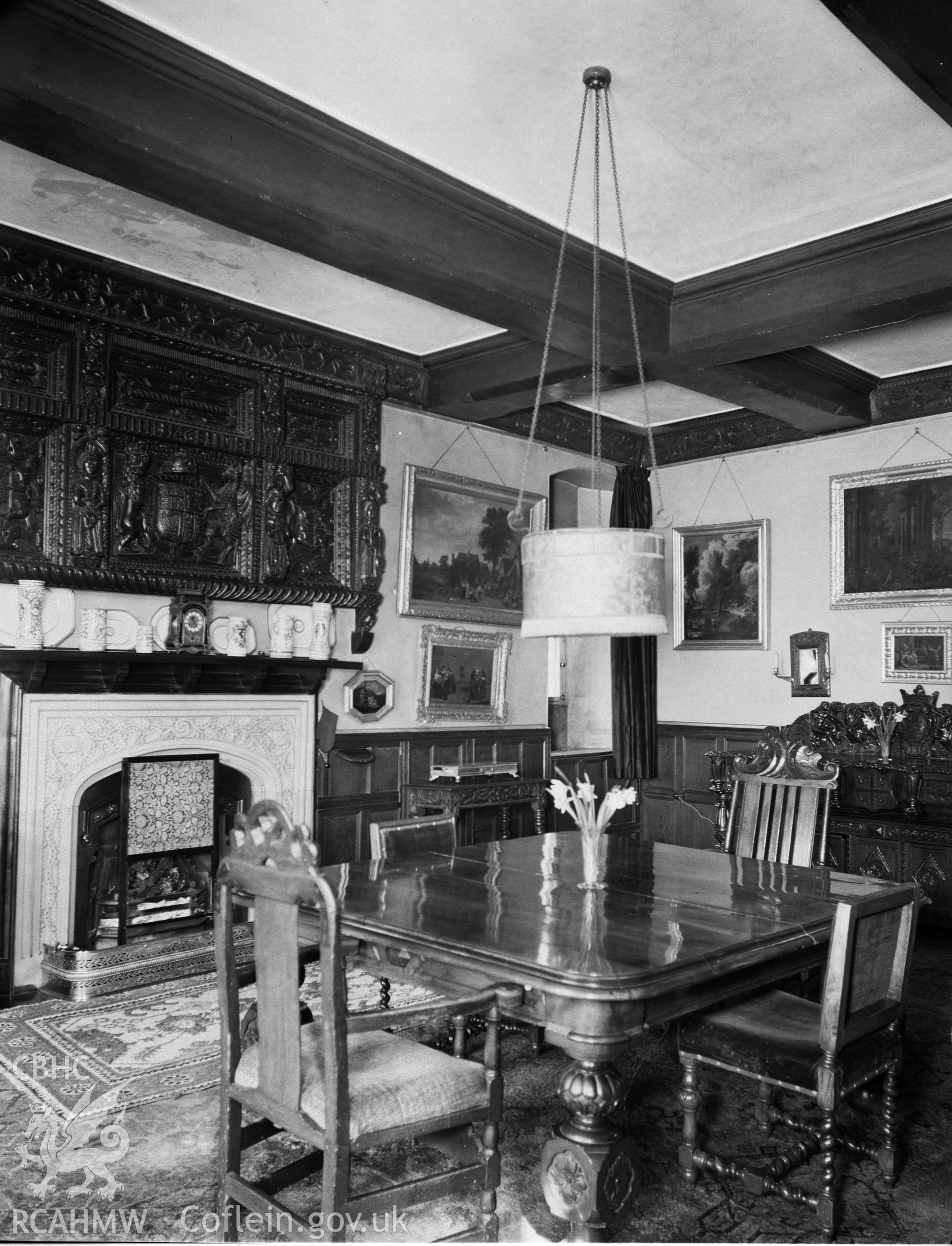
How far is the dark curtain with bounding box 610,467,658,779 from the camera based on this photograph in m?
8.48

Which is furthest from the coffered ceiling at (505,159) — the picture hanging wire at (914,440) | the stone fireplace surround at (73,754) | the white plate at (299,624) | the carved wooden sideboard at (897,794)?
the carved wooden sideboard at (897,794)

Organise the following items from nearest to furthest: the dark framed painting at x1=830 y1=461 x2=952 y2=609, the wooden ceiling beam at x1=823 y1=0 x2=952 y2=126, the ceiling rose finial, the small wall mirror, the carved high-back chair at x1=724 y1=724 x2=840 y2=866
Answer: the wooden ceiling beam at x1=823 y1=0 x2=952 y2=126, the ceiling rose finial, the carved high-back chair at x1=724 y1=724 x2=840 y2=866, the dark framed painting at x1=830 y1=461 x2=952 y2=609, the small wall mirror

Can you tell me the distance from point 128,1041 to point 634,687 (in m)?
5.10

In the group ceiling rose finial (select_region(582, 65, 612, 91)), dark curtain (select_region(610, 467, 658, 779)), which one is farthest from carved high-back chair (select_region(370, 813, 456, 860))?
dark curtain (select_region(610, 467, 658, 779))

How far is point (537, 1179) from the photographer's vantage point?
3.20m

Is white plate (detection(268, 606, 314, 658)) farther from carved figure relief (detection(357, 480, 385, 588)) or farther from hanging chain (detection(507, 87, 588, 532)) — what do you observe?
hanging chain (detection(507, 87, 588, 532))

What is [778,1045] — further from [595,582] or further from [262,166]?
[262,166]

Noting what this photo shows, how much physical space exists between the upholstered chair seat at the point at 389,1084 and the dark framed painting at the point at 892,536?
568 cm

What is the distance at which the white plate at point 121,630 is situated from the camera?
5648 millimetres

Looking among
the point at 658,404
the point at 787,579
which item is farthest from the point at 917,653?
the point at 658,404

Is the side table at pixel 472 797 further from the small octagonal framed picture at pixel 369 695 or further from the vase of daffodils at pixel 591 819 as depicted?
the vase of daffodils at pixel 591 819

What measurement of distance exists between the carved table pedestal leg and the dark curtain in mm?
5897

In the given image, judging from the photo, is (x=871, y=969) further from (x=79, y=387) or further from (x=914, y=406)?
(x=914, y=406)

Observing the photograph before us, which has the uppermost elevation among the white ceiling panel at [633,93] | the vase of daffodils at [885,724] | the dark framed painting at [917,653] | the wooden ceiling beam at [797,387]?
the white ceiling panel at [633,93]
